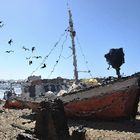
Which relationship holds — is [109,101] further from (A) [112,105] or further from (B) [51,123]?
(B) [51,123]

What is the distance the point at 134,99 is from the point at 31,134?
8360 mm

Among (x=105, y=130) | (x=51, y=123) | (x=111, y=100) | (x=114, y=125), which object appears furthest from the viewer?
(x=111, y=100)

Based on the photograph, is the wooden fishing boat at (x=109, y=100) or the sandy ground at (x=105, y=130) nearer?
the sandy ground at (x=105, y=130)

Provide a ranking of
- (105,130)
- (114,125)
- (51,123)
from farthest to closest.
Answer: (114,125), (105,130), (51,123)

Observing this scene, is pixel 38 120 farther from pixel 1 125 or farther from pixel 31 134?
pixel 1 125

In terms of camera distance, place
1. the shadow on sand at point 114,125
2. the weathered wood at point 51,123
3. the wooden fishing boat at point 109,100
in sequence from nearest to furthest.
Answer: the weathered wood at point 51,123 < the shadow on sand at point 114,125 < the wooden fishing boat at point 109,100

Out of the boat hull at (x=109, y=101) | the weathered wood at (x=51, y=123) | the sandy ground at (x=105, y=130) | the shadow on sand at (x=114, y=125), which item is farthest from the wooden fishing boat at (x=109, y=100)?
the weathered wood at (x=51, y=123)

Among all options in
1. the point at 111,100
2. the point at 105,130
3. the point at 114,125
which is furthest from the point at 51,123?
the point at 111,100

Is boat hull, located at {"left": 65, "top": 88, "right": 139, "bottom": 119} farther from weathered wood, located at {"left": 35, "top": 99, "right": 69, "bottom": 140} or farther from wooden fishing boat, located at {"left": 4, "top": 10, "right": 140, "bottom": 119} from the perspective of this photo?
weathered wood, located at {"left": 35, "top": 99, "right": 69, "bottom": 140}

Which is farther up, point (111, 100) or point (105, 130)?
point (111, 100)

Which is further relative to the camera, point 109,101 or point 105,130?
point 109,101

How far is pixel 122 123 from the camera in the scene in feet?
53.8

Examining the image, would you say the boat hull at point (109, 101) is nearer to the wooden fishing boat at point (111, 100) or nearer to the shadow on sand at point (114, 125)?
the wooden fishing boat at point (111, 100)

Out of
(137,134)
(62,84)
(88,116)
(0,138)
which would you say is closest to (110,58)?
→ (88,116)
